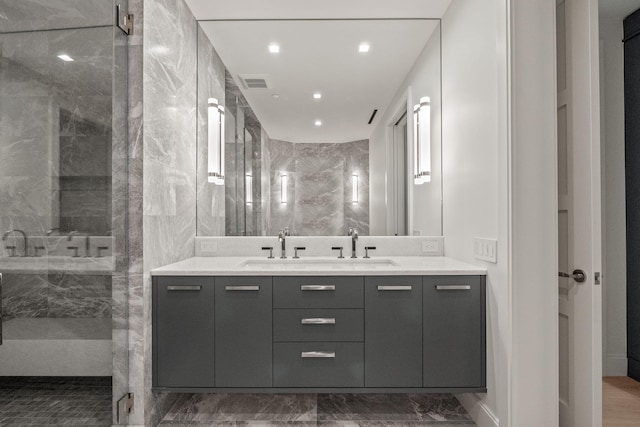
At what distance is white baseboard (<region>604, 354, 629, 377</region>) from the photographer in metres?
2.63

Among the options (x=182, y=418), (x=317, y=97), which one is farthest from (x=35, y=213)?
(x=317, y=97)

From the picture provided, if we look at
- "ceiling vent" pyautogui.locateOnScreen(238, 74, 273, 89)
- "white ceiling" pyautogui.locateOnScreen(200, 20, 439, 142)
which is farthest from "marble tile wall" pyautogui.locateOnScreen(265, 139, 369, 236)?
"ceiling vent" pyautogui.locateOnScreen(238, 74, 273, 89)

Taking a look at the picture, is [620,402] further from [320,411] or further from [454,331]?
[320,411]

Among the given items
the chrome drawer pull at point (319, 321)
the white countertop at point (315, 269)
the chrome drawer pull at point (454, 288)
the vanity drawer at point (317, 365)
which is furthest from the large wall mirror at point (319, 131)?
the vanity drawer at point (317, 365)

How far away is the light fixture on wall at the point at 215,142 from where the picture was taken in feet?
8.79

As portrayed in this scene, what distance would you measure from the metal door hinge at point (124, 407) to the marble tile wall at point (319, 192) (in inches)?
50.4

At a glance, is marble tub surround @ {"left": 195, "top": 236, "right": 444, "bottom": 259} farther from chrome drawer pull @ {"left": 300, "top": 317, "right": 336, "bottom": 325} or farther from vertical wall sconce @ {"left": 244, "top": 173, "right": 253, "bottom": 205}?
chrome drawer pull @ {"left": 300, "top": 317, "right": 336, "bottom": 325}

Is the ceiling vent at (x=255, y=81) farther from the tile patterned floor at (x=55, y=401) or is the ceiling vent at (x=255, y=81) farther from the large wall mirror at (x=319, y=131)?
the tile patterned floor at (x=55, y=401)

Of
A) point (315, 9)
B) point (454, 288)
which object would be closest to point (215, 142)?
point (315, 9)

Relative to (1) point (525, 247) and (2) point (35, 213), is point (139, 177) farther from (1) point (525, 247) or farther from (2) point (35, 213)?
(1) point (525, 247)

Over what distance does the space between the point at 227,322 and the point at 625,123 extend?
3041mm

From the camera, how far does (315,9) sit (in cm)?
249

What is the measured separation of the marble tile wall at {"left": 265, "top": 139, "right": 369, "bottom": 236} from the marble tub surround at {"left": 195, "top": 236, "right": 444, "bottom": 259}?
53 millimetres

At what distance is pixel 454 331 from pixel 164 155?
191cm
